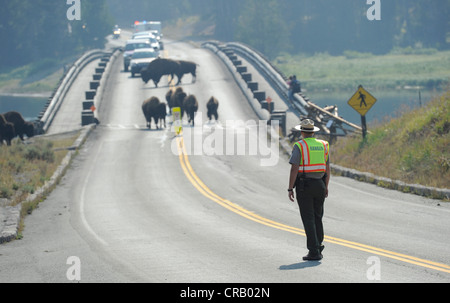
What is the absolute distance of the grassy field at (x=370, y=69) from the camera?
79688 millimetres

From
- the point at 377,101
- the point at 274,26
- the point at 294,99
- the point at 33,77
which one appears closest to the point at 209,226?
the point at 294,99

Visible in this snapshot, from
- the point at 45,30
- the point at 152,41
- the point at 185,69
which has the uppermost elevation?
the point at 45,30

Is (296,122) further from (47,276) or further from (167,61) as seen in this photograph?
(47,276)

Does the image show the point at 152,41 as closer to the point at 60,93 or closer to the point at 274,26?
the point at 60,93

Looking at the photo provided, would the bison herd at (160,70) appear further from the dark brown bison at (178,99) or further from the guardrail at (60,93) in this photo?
the dark brown bison at (178,99)

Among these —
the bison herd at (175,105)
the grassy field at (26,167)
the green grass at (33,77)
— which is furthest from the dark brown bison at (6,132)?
the green grass at (33,77)

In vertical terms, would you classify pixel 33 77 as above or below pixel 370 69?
below

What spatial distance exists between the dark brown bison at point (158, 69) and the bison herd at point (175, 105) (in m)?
8.75

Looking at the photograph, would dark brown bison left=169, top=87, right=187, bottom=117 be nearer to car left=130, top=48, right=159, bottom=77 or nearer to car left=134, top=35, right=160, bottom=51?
car left=130, top=48, right=159, bottom=77

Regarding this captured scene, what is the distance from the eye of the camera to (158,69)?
47781mm

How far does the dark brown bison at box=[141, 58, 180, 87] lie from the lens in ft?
156

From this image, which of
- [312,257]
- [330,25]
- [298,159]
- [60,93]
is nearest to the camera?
[298,159]

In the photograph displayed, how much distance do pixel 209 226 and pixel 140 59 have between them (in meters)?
40.0

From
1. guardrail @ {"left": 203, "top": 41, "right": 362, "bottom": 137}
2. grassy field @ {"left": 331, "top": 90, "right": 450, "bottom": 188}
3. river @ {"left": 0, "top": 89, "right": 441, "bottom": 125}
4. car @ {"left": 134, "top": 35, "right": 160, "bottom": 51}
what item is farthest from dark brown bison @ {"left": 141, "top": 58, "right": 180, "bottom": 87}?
grassy field @ {"left": 331, "top": 90, "right": 450, "bottom": 188}
